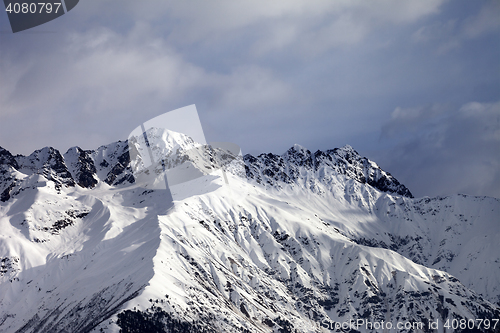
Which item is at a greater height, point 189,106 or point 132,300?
point 189,106

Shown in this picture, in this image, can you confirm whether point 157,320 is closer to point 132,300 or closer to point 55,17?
point 132,300

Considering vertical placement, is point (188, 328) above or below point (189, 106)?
below

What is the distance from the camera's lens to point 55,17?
101m

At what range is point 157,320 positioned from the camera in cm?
17825

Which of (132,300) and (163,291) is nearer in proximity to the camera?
(132,300)

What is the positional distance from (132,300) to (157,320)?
13259 millimetres

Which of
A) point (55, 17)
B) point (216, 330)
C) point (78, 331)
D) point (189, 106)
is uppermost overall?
point (55, 17)

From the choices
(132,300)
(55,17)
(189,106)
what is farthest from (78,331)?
(55,17)

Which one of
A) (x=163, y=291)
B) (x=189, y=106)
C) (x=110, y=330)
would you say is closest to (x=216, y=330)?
(x=163, y=291)

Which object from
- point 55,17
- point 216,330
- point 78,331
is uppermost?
point 55,17

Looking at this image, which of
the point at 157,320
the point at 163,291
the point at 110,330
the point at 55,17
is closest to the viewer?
the point at 55,17

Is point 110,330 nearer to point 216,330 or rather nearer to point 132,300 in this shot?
point 132,300

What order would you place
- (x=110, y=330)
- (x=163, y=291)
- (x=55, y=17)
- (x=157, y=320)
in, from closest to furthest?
(x=55, y=17), (x=110, y=330), (x=157, y=320), (x=163, y=291)

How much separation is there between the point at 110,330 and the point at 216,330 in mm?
50234
